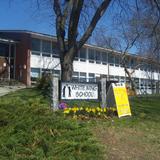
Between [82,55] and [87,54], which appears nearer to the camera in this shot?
[82,55]

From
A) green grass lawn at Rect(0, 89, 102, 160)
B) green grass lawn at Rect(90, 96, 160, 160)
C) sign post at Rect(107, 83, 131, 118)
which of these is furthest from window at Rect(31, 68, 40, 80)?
green grass lawn at Rect(0, 89, 102, 160)

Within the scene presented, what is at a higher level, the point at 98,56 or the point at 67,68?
the point at 98,56

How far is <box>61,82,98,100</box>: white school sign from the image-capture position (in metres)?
12.8

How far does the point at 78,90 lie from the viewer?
13.2 metres

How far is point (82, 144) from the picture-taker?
24.1 feet

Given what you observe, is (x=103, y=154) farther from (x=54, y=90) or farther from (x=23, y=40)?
(x=23, y=40)

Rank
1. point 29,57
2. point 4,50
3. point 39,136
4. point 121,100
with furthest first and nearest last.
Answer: point 29,57 < point 4,50 < point 121,100 < point 39,136

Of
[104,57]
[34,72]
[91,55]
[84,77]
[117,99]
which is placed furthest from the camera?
[104,57]

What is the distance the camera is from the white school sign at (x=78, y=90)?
1277 centimetres

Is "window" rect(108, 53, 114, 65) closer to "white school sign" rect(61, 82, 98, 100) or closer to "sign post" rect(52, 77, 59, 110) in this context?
"white school sign" rect(61, 82, 98, 100)

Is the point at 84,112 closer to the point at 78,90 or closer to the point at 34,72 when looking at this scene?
the point at 78,90

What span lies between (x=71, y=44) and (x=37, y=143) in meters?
10.00


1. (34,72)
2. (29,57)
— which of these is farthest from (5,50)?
(34,72)

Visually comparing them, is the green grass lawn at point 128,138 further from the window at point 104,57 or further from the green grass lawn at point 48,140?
the window at point 104,57
